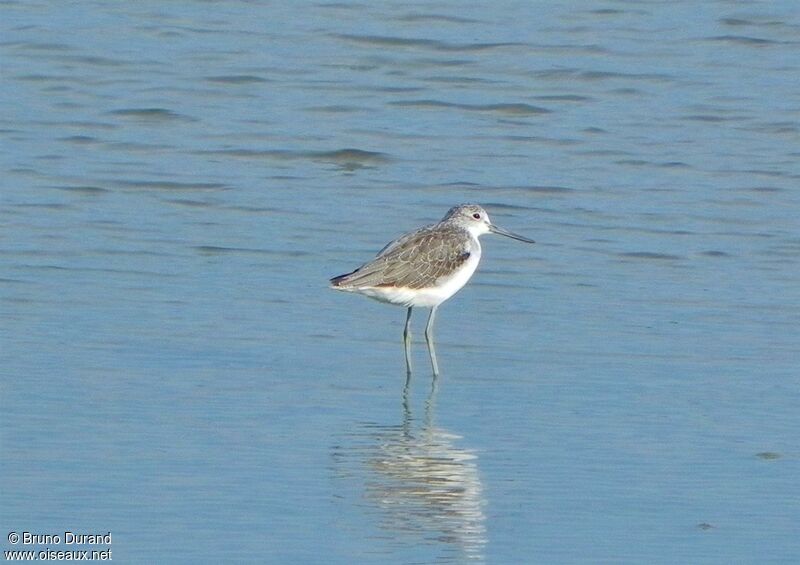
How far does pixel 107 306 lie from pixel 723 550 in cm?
505

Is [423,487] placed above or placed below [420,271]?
below

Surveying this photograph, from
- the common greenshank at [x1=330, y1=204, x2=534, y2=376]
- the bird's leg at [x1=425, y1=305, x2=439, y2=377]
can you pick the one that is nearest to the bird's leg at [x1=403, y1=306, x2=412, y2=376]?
the common greenshank at [x1=330, y1=204, x2=534, y2=376]

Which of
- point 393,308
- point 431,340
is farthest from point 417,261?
point 393,308

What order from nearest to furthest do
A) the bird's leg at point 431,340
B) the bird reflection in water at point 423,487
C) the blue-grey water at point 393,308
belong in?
the bird reflection in water at point 423,487 → the blue-grey water at point 393,308 → the bird's leg at point 431,340

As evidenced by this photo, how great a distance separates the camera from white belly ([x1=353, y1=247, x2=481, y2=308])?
1015cm

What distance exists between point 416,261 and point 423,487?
3258mm

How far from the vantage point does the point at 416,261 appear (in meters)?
10.4

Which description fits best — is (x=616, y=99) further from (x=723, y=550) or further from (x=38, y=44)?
(x=723, y=550)

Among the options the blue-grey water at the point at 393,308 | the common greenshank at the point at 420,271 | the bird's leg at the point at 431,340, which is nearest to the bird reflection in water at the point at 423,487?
the blue-grey water at the point at 393,308

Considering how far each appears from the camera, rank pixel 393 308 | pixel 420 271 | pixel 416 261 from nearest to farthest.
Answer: pixel 420 271
pixel 416 261
pixel 393 308

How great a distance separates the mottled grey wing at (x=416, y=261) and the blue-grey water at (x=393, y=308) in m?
0.39

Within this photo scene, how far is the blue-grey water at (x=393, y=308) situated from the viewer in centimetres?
687

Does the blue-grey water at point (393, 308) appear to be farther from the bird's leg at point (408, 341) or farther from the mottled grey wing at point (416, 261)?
the mottled grey wing at point (416, 261)

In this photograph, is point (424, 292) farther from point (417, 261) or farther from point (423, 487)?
point (423, 487)
